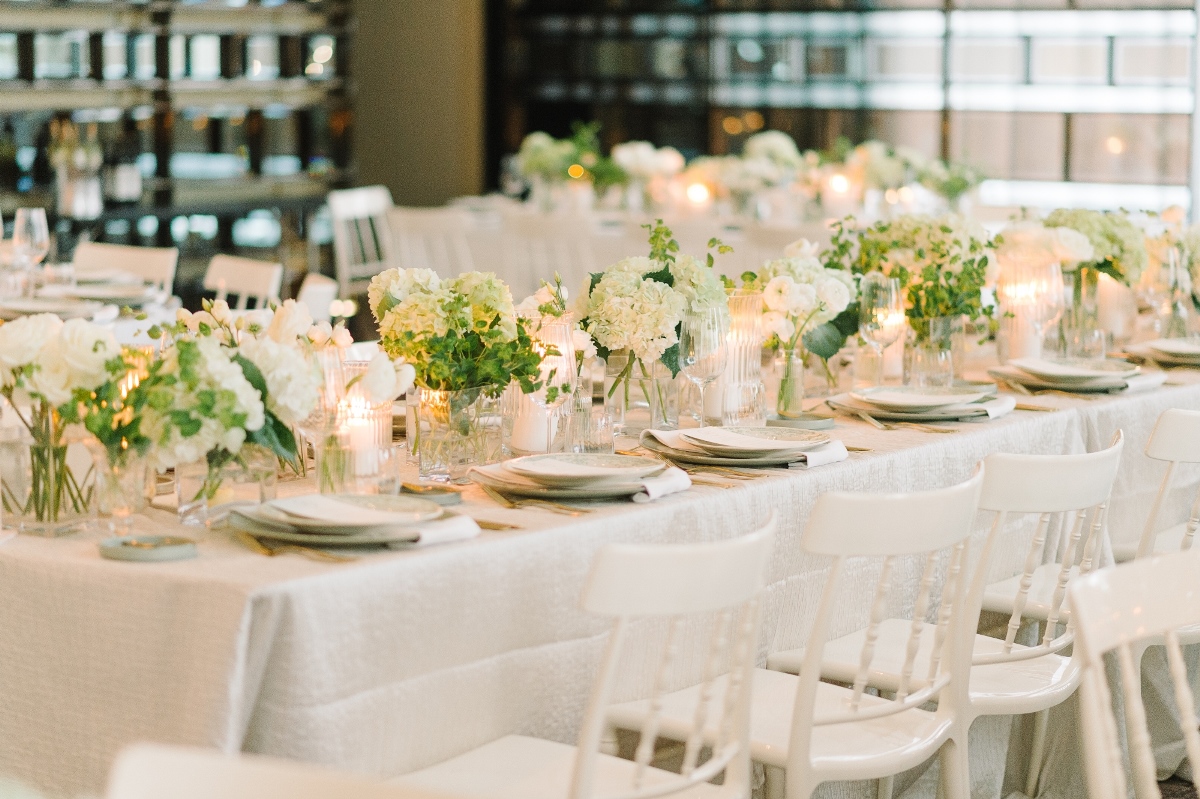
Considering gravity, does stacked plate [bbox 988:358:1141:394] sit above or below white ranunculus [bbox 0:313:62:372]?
below

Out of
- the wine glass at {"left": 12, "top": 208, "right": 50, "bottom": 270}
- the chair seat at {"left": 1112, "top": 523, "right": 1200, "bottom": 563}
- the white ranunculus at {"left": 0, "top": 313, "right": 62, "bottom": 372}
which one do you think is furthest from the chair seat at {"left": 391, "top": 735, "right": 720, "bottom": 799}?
the wine glass at {"left": 12, "top": 208, "right": 50, "bottom": 270}

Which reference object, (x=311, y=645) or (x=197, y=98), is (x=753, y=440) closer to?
(x=311, y=645)

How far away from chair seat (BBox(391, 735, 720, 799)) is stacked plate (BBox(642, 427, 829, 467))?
28.3 inches

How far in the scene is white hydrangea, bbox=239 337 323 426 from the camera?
2.44m

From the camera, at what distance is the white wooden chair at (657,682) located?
205 cm

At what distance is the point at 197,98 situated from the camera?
8242 millimetres

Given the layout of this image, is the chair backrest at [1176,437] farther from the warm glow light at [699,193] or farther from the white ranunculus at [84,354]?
the warm glow light at [699,193]

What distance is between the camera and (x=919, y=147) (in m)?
10.3

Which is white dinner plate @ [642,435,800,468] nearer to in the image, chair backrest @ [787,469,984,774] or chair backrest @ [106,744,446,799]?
chair backrest @ [787,469,984,774]

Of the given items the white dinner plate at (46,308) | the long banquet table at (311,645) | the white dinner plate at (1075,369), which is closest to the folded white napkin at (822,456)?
the long banquet table at (311,645)

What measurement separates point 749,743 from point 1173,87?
8.08 m

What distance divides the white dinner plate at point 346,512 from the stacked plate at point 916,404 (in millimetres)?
1306

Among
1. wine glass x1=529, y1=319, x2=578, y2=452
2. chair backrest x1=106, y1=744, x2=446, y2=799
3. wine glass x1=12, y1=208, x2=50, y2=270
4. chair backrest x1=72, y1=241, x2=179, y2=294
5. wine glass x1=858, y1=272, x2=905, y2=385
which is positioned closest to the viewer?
chair backrest x1=106, y1=744, x2=446, y2=799

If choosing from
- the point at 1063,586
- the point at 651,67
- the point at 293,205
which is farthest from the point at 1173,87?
the point at 1063,586
